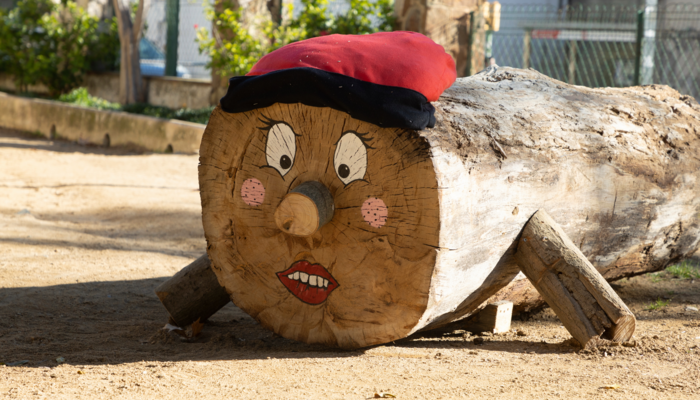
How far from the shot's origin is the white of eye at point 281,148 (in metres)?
2.74

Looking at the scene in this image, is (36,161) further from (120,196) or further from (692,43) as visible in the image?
(692,43)

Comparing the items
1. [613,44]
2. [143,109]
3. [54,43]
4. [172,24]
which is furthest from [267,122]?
[54,43]

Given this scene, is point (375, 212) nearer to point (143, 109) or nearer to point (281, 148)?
point (281, 148)

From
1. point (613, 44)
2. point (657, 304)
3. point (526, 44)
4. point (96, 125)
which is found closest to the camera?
point (657, 304)

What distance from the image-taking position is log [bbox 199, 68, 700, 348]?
2496 mm

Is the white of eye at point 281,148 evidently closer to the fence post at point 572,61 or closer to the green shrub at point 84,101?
the fence post at point 572,61

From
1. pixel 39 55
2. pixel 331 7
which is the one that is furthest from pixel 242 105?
pixel 39 55

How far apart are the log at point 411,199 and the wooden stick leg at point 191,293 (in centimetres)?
22

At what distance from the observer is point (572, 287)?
2.75 m

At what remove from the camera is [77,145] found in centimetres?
1009

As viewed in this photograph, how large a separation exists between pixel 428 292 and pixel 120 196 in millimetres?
4580

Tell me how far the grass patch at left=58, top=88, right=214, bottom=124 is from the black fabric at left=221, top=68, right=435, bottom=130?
→ 22.7 feet

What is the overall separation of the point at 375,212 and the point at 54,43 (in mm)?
12040

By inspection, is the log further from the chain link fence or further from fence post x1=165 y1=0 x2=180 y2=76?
fence post x1=165 y1=0 x2=180 y2=76
